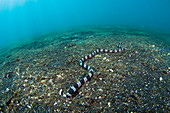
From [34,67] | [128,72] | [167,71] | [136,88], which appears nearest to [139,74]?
[128,72]

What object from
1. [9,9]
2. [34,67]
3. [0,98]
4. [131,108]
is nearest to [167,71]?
[131,108]

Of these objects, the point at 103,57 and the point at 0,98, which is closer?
the point at 0,98

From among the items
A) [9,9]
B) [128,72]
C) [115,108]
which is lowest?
[115,108]

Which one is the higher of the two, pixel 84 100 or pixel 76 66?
pixel 76 66

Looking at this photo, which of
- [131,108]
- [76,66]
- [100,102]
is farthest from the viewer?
[76,66]

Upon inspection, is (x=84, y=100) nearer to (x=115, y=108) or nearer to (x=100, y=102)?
(x=100, y=102)

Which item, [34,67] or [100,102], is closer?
[100,102]

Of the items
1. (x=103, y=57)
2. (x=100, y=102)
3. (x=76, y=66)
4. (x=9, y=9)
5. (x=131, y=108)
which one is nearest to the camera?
(x=131, y=108)

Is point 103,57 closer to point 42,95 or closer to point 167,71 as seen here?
point 167,71

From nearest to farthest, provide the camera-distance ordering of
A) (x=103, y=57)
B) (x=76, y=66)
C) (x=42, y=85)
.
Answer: (x=42, y=85)
(x=76, y=66)
(x=103, y=57)
